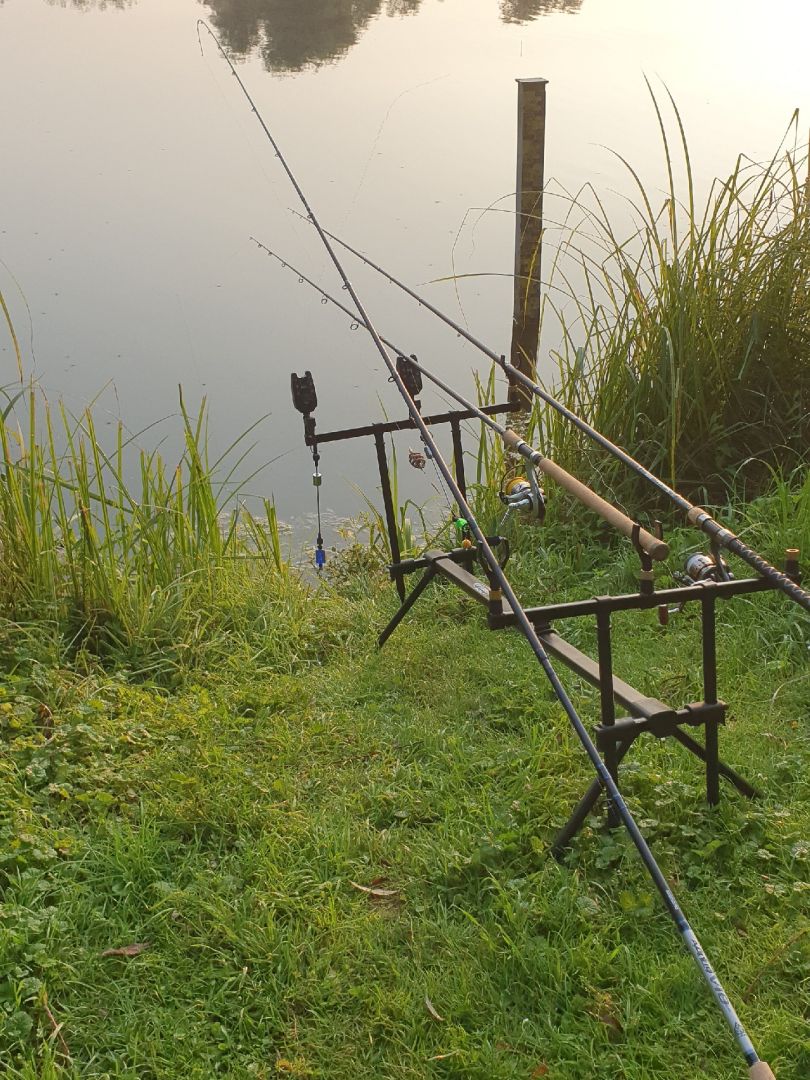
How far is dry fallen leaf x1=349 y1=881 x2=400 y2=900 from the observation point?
2168 millimetres

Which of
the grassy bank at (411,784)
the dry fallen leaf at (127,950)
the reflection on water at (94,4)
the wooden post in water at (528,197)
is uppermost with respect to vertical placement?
the reflection on water at (94,4)

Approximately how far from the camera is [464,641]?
3221mm

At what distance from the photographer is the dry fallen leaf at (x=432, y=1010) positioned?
1.85 meters

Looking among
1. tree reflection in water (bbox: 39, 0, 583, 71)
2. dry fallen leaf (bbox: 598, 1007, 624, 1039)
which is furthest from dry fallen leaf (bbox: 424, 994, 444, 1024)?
tree reflection in water (bbox: 39, 0, 583, 71)

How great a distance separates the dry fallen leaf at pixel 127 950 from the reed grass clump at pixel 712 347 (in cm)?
235

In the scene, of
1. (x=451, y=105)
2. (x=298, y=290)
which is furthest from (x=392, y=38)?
(x=298, y=290)

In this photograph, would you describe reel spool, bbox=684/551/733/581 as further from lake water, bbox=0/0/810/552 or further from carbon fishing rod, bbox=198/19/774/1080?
lake water, bbox=0/0/810/552

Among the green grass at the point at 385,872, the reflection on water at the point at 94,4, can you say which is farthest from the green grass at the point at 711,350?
the reflection on water at the point at 94,4

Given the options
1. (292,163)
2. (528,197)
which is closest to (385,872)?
(528,197)

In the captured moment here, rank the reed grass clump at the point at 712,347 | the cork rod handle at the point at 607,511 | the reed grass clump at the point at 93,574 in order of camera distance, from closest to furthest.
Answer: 1. the cork rod handle at the point at 607,511
2. the reed grass clump at the point at 93,574
3. the reed grass clump at the point at 712,347

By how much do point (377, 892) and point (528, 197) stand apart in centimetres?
329

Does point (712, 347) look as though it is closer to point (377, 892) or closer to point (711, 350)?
point (711, 350)

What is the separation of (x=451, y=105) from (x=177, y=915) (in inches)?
364

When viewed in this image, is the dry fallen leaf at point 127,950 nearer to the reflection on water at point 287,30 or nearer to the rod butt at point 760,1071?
the rod butt at point 760,1071
